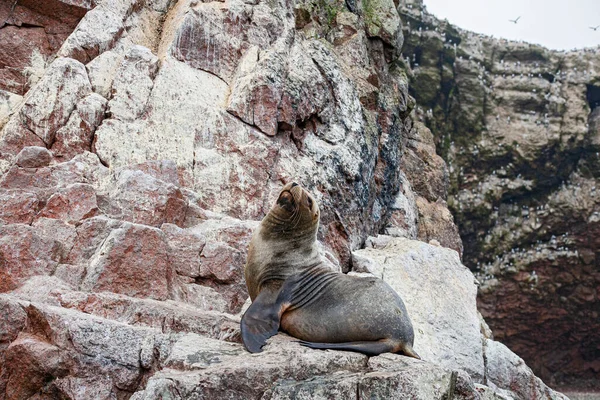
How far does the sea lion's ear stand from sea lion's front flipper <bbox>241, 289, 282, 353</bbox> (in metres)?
0.80

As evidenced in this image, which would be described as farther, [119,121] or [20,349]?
[119,121]

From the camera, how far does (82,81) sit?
32.2 ft

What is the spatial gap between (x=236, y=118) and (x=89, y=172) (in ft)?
9.10

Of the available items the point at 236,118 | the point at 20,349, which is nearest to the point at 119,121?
the point at 236,118

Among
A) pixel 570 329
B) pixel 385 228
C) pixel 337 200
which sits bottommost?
pixel 570 329

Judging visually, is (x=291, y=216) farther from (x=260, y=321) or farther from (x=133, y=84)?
(x=133, y=84)

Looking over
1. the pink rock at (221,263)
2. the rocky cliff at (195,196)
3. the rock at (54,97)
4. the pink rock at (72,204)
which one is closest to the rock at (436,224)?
the rocky cliff at (195,196)

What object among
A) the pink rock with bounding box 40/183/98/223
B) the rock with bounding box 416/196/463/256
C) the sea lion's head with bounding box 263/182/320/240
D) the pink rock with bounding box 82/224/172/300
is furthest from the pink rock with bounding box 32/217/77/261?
the rock with bounding box 416/196/463/256

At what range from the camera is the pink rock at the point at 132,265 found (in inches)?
252

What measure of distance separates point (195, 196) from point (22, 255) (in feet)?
9.28

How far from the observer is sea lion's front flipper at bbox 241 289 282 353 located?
4926 millimetres

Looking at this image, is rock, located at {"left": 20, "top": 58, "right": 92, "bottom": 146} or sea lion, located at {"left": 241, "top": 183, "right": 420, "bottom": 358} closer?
sea lion, located at {"left": 241, "top": 183, "right": 420, "bottom": 358}

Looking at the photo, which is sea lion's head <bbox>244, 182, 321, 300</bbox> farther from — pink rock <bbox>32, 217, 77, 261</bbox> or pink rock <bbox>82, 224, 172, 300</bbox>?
pink rock <bbox>32, 217, 77, 261</bbox>

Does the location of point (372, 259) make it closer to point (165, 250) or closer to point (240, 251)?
point (240, 251)
